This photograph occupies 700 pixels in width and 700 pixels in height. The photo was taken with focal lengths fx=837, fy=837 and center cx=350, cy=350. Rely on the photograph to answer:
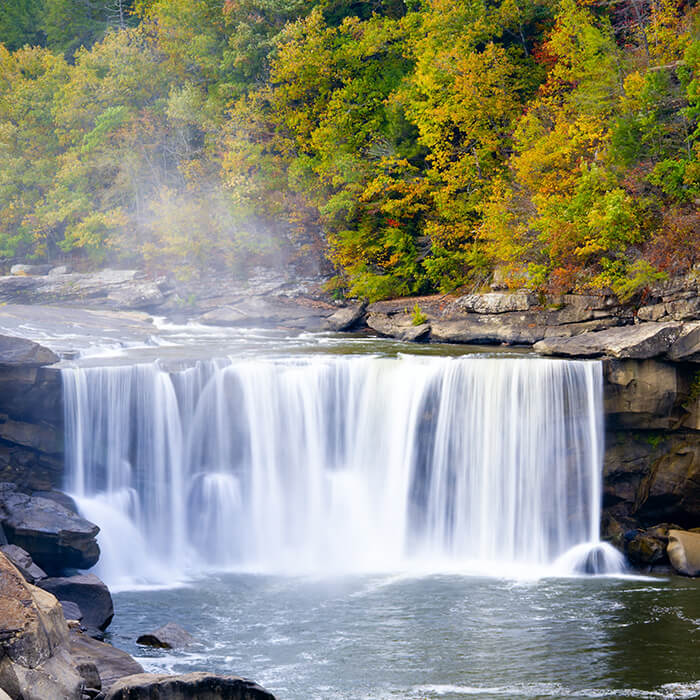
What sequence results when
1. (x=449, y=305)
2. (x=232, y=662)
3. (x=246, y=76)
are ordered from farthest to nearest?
(x=246, y=76) < (x=449, y=305) < (x=232, y=662)

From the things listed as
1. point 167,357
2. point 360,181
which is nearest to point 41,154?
point 360,181

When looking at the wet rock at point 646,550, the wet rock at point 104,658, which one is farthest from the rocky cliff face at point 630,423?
the wet rock at point 104,658

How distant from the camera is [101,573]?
17047mm

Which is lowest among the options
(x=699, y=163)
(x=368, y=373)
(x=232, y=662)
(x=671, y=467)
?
(x=232, y=662)

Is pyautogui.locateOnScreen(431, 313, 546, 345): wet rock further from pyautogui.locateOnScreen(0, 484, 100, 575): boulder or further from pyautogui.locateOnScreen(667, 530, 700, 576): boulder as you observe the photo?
pyautogui.locateOnScreen(0, 484, 100, 575): boulder

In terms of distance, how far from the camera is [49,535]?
1562 centimetres

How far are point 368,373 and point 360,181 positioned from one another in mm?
12811

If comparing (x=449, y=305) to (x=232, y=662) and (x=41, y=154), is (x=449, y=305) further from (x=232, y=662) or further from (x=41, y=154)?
(x=41, y=154)

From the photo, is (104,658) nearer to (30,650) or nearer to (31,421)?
(30,650)

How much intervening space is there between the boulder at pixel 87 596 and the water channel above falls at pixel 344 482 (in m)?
1.08

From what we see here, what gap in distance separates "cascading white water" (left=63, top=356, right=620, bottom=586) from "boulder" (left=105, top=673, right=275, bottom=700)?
850 cm

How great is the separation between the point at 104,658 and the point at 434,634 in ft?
17.4

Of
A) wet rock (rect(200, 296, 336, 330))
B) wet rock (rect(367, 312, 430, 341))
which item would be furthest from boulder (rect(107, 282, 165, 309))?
wet rock (rect(367, 312, 430, 341))

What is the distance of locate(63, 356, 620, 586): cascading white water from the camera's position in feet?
61.8
